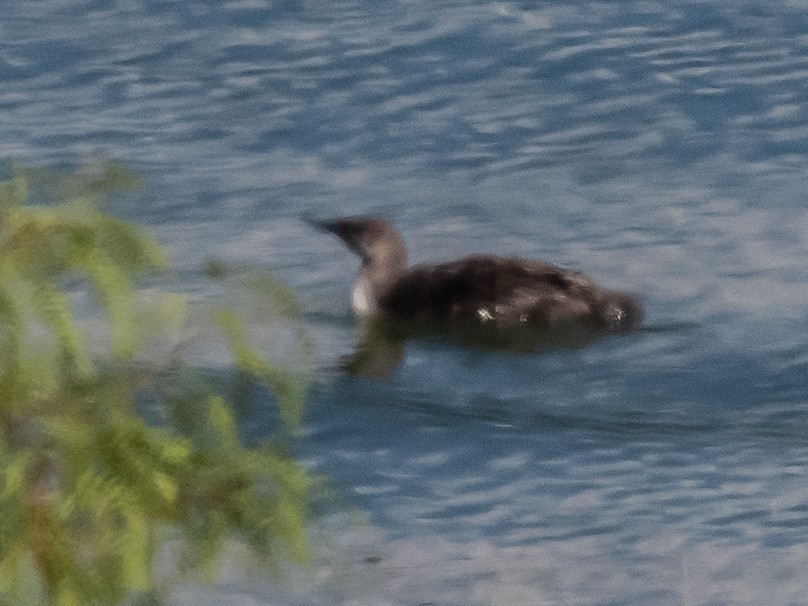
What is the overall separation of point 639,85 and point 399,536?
6.70 meters

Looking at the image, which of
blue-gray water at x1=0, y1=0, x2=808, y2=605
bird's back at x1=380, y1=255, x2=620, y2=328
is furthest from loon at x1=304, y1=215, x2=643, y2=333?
blue-gray water at x1=0, y1=0, x2=808, y2=605

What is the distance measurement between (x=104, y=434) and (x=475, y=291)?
226 inches

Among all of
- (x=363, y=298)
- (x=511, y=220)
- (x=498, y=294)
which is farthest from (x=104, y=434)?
(x=511, y=220)

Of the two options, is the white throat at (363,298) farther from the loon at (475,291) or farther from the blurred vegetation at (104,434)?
the blurred vegetation at (104,434)

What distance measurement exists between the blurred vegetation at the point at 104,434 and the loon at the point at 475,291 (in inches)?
193

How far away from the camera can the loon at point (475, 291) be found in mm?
8719

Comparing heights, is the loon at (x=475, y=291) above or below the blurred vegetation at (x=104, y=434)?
below

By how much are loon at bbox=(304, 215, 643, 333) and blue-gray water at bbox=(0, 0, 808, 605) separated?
20 cm

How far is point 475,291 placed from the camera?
29.8 ft

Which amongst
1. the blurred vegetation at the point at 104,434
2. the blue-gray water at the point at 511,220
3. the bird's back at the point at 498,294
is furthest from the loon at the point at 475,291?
the blurred vegetation at the point at 104,434

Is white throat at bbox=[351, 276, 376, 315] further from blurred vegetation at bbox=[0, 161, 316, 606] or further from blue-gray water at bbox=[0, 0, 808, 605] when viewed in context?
blurred vegetation at bbox=[0, 161, 316, 606]

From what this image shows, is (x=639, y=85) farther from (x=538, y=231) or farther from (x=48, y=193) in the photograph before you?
(x=48, y=193)

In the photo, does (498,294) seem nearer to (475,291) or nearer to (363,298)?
(475,291)

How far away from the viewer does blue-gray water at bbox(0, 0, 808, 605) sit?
5949mm
